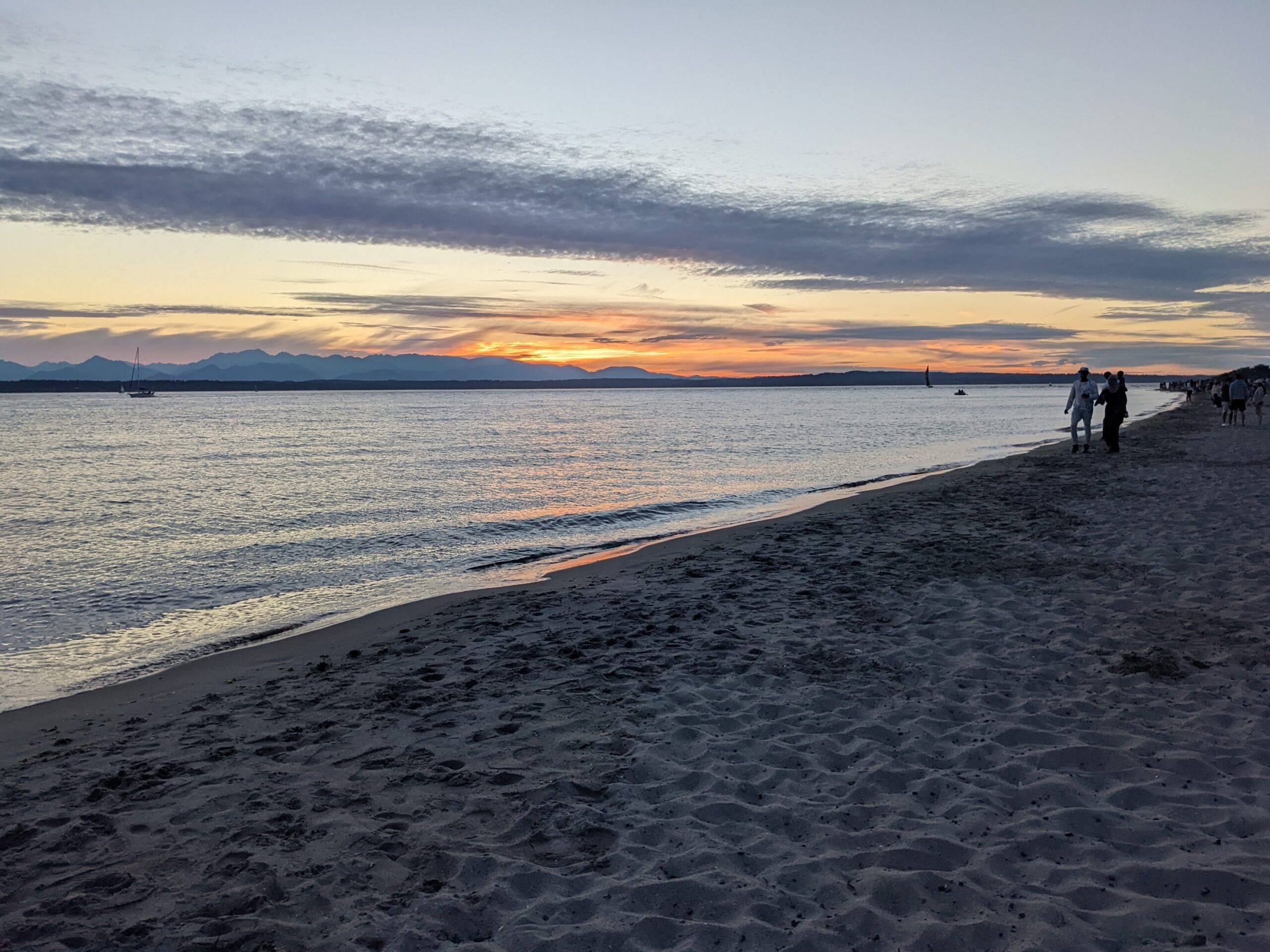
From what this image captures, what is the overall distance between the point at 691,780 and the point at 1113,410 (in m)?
26.5

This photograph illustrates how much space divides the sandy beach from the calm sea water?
2649 mm

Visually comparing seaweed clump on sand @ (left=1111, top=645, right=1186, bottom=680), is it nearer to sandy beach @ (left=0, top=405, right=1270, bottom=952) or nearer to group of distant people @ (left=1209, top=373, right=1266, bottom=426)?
sandy beach @ (left=0, top=405, right=1270, bottom=952)

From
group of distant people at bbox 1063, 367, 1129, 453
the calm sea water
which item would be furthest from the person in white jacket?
the calm sea water

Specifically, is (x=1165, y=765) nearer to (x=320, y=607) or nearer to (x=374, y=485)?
(x=320, y=607)

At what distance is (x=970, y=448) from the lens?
40.6 metres

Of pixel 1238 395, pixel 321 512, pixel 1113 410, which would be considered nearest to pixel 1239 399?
pixel 1238 395

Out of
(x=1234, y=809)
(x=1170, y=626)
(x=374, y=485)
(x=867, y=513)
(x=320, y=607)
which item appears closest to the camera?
(x=1234, y=809)

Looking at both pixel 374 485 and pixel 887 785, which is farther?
pixel 374 485

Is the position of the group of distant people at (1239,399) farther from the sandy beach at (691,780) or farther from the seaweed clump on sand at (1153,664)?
the seaweed clump on sand at (1153,664)

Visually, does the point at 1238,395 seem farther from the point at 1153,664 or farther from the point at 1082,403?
the point at 1153,664

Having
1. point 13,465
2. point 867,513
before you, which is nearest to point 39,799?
point 867,513

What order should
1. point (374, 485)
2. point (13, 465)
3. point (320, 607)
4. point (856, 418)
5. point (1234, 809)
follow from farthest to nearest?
point (856, 418)
point (13, 465)
point (374, 485)
point (320, 607)
point (1234, 809)

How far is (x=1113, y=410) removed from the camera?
86.4ft

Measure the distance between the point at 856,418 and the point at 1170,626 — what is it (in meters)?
74.1
